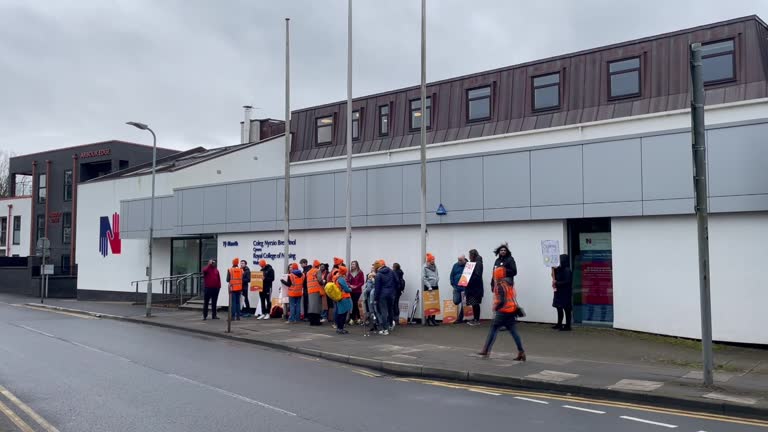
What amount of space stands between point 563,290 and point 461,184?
427 centimetres

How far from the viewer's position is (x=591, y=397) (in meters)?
9.66

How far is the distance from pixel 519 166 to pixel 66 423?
12.2m

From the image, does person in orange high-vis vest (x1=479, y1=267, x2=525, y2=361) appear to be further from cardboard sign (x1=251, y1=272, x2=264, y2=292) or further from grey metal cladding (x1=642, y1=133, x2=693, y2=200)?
cardboard sign (x1=251, y1=272, x2=264, y2=292)

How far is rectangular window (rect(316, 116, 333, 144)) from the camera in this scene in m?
29.8

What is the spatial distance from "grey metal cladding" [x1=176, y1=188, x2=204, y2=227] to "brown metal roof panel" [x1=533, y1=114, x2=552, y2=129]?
41.8 feet

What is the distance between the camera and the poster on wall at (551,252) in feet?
52.8

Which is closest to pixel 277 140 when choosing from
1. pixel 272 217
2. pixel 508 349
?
pixel 272 217

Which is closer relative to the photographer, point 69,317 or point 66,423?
point 66,423

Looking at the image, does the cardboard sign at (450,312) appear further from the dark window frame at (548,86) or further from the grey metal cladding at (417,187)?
the dark window frame at (548,86)

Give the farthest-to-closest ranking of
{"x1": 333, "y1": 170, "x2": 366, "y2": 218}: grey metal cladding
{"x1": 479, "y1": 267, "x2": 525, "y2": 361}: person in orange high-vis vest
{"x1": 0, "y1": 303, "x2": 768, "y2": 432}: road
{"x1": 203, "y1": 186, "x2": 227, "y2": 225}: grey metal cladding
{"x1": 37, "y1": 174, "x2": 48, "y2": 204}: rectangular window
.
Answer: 1. {"x1": 37, "y1": 174, "x2": 48, "y2": 204}: rectangular window
2. {"x1": 203, "y1": 186, "x2": 227, "y2": 225}: grey metal cladding
3. {"x1": 333, "y1": 170, "x2": 366, "y2": 218}: grey metal cladding
4. {"x1": 479, "y1": 267, "x2": 525, "y2": 361}: person in orange high-vis vest
5. {"x1": 0, "y1": 303, "x2": 768, "y2": 432}: road

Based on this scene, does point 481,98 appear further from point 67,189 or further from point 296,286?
point 67,189

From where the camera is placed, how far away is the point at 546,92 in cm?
2300

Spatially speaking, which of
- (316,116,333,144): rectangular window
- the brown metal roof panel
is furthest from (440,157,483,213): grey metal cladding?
(316,116,333,144): rectangular window

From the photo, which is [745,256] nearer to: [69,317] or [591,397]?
[591,397]
